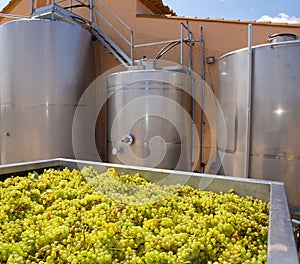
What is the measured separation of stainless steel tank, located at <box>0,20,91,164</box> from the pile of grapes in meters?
2.56

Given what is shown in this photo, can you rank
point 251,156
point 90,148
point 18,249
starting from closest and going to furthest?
point 18,249
point 251,156
point 90,148

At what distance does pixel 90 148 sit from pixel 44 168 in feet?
8.50

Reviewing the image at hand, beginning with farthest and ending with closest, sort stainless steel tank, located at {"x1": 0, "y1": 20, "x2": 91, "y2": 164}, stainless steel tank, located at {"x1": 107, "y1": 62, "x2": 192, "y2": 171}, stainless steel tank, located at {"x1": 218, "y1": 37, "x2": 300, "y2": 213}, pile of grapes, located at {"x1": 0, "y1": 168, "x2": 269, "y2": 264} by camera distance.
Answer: stainless steel tank, located at {"x1": 0, "y1": 20, "x2": 91, "y2": 164} < stainless steel tank, located at {"x1": 107, "y1": 62, "x2": 192, "y2": 171} < stainless steel tank, located at {"x1": 218, "y1": 37, "x2": 300, "y2": 213} < pile of grapes, located at {"x1": 0, "y1": 168, "x2": 269, "y2": 264}

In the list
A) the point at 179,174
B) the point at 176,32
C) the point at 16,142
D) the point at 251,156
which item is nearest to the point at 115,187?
the point at 179,174

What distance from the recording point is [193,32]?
525 centimetres

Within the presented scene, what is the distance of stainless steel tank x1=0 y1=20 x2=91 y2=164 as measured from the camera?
4.37 metres

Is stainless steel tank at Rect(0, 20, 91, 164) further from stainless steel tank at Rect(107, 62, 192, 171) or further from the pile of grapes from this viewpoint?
the pile of grapes

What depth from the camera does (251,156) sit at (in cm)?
310

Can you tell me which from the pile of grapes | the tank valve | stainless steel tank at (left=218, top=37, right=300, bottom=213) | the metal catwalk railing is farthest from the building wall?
the pile of grapes

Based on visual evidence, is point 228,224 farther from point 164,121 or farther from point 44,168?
point 164,121

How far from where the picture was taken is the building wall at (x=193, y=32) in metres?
4.94

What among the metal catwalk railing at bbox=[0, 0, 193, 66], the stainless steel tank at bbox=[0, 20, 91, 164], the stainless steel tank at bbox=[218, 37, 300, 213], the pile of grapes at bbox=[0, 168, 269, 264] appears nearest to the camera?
the pile of grapes at bbox=[0, 168, 269, 264]

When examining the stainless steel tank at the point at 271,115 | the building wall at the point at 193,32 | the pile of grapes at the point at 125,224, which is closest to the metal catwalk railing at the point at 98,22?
the building wall at the point at 193,32

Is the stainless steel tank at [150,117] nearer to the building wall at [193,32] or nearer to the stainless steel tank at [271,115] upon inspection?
the stainless steel tank at [271,115]
